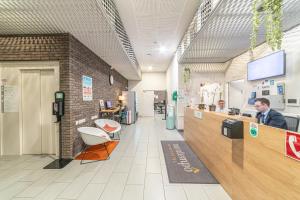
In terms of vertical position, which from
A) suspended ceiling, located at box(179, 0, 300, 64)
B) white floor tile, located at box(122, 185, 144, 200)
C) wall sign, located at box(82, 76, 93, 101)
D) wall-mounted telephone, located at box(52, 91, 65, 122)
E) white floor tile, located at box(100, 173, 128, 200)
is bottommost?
white floor tile, located at box(100, 173, 128, 200)

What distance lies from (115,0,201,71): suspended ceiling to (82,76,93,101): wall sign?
197cm

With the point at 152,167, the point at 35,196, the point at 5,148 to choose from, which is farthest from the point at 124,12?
the point at 5,148

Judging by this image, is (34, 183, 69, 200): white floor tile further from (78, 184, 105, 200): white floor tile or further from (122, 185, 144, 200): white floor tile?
(122, 185, 144, 200): white floor tile

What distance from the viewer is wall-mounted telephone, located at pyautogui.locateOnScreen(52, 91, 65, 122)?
378cm

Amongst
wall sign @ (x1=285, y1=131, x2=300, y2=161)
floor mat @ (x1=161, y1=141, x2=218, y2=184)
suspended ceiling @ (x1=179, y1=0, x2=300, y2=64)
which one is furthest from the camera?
floor mat @ (x1=161, y1=141, x2=218, y2=184)

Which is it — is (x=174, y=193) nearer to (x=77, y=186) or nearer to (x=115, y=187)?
(x=115, y=187)

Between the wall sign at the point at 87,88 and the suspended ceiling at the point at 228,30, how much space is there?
10.7ft

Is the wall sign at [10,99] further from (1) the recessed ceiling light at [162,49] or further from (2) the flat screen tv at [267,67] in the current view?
(2) the flat screen tv at [267,67]

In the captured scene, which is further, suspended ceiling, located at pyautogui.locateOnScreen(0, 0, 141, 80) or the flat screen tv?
the flat screen tv

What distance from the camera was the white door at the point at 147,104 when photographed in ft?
41.5

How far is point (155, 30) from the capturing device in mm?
5137

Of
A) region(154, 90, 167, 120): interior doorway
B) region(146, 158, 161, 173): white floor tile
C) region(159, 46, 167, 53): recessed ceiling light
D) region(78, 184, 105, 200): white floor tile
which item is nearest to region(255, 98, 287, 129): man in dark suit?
region(146, 158, 161, 173): white floor tile

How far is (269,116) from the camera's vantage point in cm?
266


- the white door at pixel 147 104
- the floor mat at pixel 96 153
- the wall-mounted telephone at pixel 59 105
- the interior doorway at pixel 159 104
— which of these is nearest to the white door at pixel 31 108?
the wall-mounted telephone at pixel 59 105
